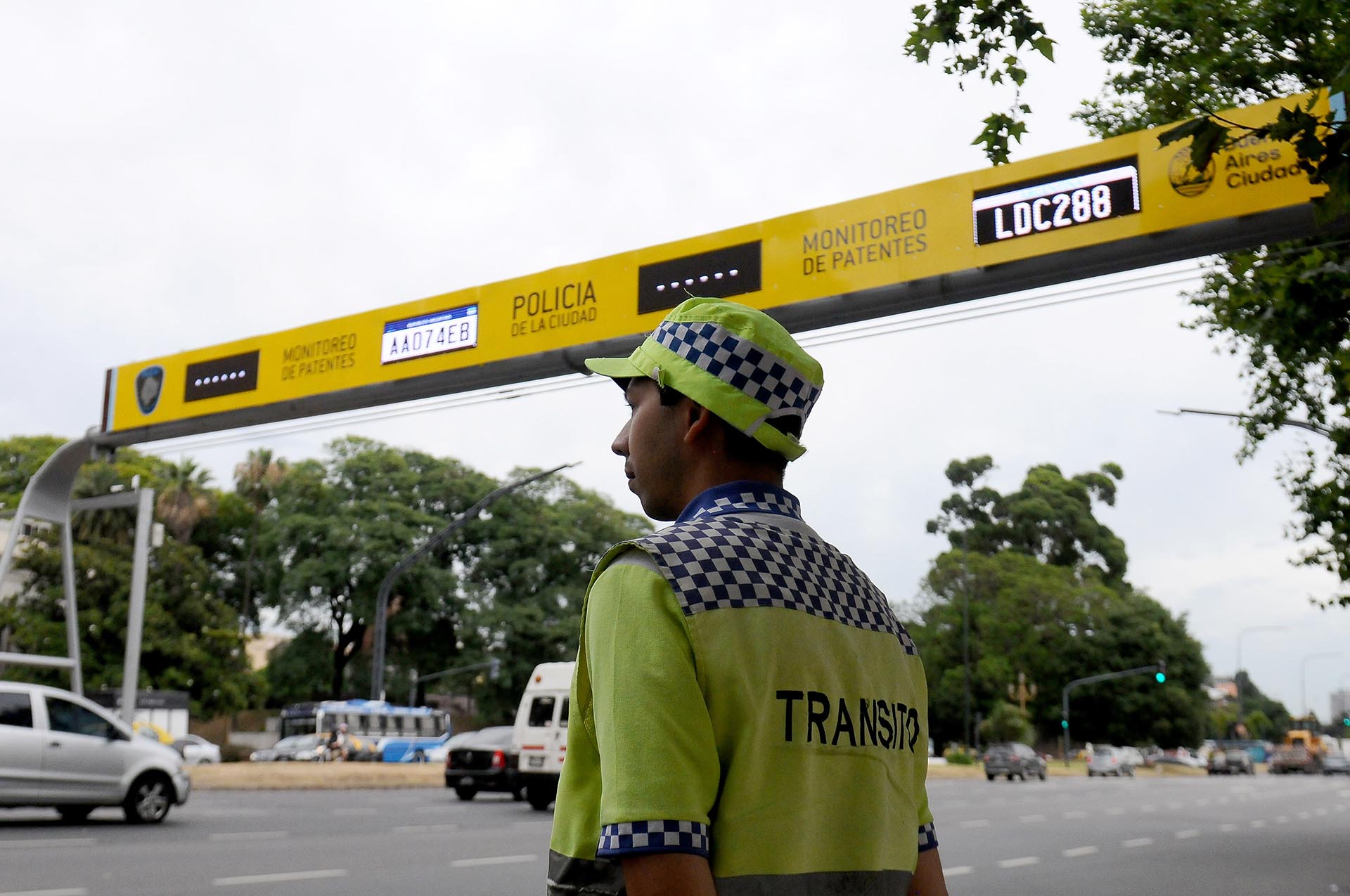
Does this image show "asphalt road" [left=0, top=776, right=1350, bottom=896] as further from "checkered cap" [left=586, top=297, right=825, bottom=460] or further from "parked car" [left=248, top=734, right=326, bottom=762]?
"parked car" [left=248, top=734, right=326, bottom=762]

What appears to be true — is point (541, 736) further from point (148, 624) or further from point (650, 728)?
point (148, 624)

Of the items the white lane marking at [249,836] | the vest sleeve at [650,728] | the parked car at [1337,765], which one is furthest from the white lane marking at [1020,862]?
the parked car at [1337,765]

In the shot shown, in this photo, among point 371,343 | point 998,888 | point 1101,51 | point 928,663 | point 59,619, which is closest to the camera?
point 998,888

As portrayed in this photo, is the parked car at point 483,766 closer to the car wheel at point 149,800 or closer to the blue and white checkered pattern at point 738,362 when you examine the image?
the car wheel at point 149,800

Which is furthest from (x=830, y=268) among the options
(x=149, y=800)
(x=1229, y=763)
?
(x=1229, y=763)

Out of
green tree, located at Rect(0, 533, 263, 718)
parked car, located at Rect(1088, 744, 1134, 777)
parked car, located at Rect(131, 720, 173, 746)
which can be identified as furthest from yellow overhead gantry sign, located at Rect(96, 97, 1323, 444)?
parked car, located at Rect(1088, 744, 1134, 777)

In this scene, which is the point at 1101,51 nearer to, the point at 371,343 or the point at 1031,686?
the point at 371,343

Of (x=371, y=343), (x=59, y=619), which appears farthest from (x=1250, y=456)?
(x=59, y=619)

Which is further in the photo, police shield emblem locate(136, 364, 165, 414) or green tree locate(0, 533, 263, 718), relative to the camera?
green tree locate(0, 533, 263, 718)

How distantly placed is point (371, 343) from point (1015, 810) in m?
13.7

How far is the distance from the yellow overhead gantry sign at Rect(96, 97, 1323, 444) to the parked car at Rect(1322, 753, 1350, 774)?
6803 cm

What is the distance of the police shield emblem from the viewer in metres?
16.5

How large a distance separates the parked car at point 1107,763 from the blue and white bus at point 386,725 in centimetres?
2820

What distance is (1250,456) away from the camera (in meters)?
19.5
